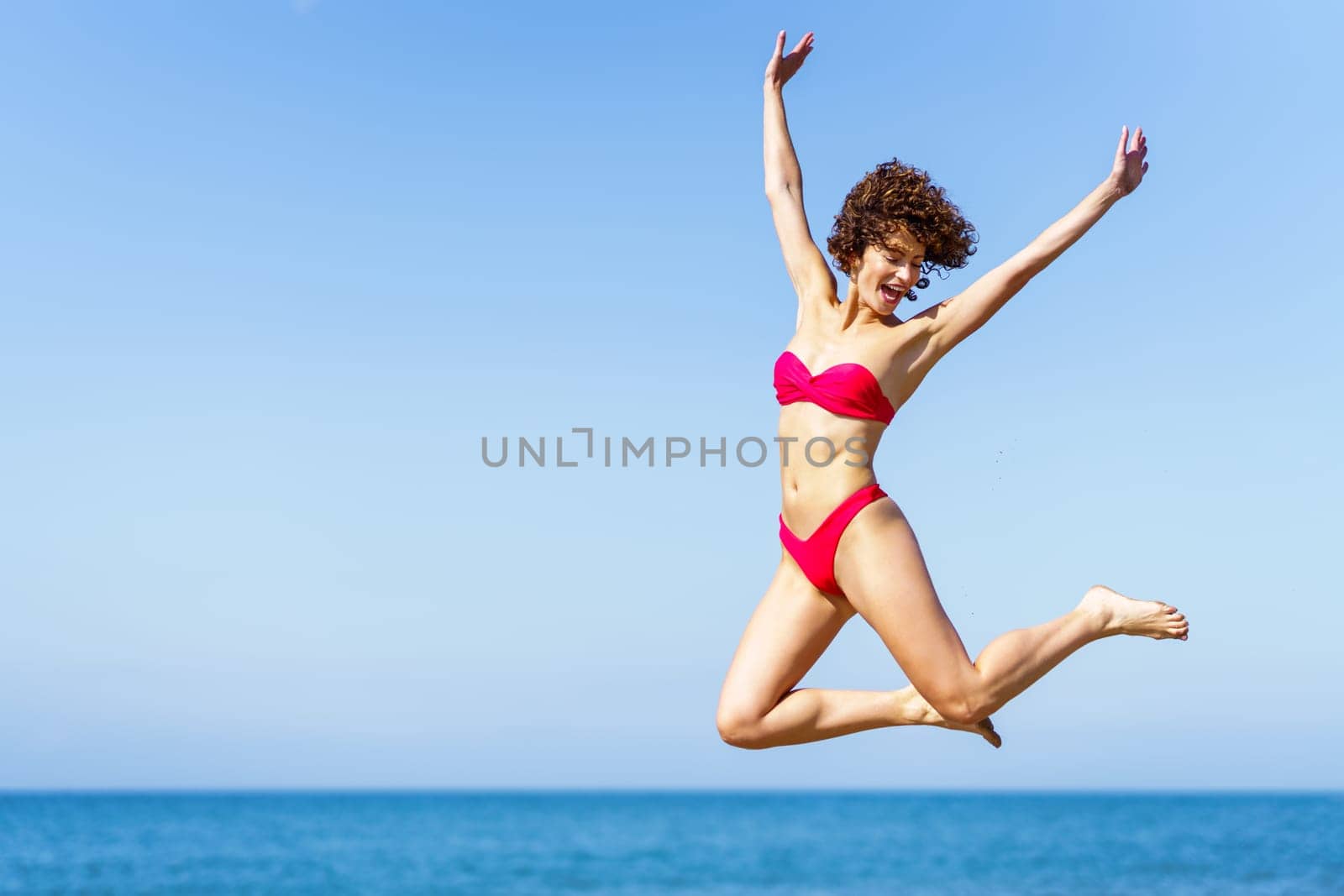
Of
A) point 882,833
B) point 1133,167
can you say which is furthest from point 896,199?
point 882,833

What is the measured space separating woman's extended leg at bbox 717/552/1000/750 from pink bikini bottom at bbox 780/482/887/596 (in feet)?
0.23

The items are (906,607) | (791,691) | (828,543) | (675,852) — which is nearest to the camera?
(906,607)

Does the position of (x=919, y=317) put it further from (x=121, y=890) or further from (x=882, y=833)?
(x=882, y=833)

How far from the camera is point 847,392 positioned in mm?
5270

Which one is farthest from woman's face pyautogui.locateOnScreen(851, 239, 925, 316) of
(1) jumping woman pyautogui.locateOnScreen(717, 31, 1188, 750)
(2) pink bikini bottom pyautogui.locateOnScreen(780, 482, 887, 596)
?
(2) pink bikini bottom pyautogui.locateOnScreen(780, 482, 887, 596)

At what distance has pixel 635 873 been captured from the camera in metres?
41.7

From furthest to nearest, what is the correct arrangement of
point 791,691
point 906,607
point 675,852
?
point 675,852 < point 791,691 < point 906,607

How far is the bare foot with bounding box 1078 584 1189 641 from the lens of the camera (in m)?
5.31

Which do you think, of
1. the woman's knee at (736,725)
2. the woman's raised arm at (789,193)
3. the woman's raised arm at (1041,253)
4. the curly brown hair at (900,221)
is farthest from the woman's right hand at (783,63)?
the woman's knee at (736,725)

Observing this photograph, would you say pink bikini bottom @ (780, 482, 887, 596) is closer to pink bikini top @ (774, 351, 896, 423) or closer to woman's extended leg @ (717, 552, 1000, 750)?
woman's extended leg @ (717, 552, 1000, 750)

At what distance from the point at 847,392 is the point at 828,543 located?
591 mm

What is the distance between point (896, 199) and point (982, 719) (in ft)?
6.93

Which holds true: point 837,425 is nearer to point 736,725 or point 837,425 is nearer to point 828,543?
point 828,543

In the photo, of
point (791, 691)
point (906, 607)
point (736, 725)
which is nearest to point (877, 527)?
point (906, 607)
